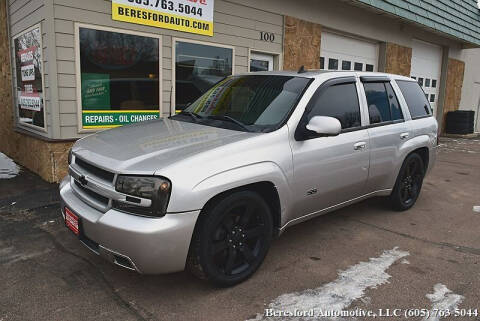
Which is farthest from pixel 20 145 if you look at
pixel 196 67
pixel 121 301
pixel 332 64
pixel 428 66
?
pixel 428 66

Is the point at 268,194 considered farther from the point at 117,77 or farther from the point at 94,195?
the point at 117,77

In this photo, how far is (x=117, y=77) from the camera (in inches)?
243

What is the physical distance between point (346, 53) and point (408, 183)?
6604 millimetres

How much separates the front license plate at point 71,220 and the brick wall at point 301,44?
6.69 metres

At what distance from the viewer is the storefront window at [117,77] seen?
230 inches

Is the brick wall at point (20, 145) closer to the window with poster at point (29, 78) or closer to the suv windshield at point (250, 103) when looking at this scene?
the window with poster at point (29, 78)

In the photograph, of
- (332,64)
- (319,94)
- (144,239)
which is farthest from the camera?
(332,64)

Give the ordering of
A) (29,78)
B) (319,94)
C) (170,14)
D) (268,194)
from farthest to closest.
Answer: (170,14)
(29,78)
(319,94)
(268,194)

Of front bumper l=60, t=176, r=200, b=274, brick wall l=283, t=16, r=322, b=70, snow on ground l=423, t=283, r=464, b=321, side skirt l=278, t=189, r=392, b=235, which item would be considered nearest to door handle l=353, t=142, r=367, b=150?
side skirt l=278, t=189, r=392, b=235

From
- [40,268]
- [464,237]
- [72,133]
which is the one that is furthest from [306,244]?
[72,133]

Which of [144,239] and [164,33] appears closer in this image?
[144,239]

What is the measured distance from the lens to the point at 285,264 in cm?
346

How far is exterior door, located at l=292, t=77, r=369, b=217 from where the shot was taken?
3.39 metres

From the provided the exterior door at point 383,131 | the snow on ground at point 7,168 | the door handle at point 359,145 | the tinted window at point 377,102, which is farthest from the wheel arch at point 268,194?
the snow on ground at point 7,168
